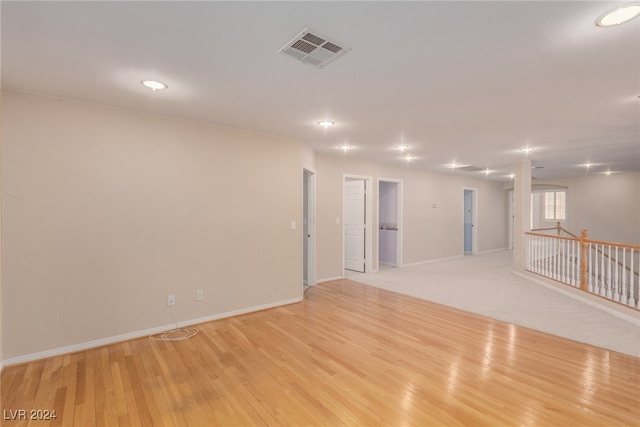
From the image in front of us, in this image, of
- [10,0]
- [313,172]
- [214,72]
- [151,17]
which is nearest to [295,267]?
[313,172]

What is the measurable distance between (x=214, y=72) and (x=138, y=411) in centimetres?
259

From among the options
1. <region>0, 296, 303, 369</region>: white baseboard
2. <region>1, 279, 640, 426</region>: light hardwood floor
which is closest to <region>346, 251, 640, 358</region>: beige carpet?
<region>1, 279, 640, 426</region>: light hardwood floor

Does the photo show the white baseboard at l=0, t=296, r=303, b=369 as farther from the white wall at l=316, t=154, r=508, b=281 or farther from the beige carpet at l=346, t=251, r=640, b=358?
the beige carpet at l=346, t=251, r=640, b=358

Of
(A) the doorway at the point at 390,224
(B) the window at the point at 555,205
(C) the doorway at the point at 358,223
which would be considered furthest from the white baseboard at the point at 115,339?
(B) the window at the point at 555,205

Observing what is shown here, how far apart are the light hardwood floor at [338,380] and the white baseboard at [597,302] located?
1404mm

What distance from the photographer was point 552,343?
10.3 ft

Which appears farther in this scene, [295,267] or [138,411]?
[295,267]

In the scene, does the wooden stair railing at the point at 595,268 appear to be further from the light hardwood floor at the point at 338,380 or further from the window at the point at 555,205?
the window at the point at 555,205

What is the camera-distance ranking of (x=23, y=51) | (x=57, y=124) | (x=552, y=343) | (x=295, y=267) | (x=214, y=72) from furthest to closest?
(x=295, y=267) < (x=552, y=343) < (x=57, y=124) < (x=214, y=72) < (x=23, y=51)

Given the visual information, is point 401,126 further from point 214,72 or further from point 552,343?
point 552,343

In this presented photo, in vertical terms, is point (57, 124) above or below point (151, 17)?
below

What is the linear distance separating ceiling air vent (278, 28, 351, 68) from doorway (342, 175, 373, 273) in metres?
4.23

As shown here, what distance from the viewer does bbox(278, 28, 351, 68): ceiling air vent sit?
1877 millimetres

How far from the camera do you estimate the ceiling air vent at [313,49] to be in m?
1.88
